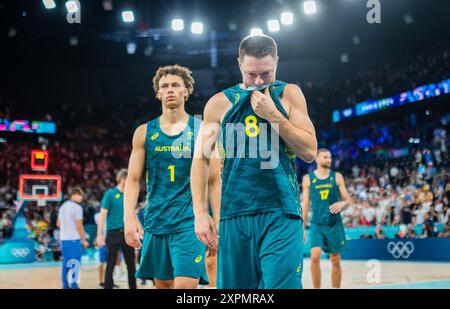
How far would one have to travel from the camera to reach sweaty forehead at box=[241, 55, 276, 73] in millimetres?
2939

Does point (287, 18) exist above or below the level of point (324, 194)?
above

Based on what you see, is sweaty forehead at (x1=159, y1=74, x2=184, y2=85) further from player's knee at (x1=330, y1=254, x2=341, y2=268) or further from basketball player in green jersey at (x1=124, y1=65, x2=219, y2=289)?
player's knee at (x1=330, y1=254, x2=341, y2=268)

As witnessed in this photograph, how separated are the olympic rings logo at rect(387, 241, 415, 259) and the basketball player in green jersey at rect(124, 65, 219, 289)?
11268mm

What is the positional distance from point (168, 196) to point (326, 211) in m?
3.94

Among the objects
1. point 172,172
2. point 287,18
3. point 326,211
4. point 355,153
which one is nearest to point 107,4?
point 287,18

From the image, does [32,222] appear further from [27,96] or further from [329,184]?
[329,184]

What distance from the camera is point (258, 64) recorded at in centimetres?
294

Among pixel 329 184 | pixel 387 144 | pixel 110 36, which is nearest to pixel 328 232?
pixel 329 184

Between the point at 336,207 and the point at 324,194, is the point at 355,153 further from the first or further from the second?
the point at 336,207

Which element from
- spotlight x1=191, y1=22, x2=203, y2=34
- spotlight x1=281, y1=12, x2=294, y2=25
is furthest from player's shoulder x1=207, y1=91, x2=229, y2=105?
spotlight x1=191, y1=22, x2=203, y2=34

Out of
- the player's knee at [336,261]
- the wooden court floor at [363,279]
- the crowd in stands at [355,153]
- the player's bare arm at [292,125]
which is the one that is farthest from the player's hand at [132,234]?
the crowd in stands at [355,153]

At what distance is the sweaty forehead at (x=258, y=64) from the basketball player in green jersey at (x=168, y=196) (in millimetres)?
1772

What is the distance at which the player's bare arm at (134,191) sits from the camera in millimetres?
4055

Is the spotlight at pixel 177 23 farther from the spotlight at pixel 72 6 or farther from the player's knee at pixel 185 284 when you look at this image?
the player's knee at pixel 185 284
